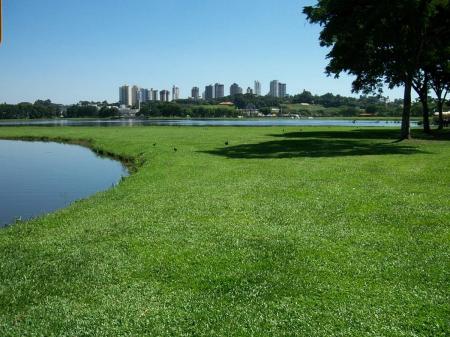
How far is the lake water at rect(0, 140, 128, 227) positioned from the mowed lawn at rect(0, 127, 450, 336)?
3.38 metres

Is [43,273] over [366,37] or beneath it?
beneath

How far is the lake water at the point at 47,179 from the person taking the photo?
18812mm

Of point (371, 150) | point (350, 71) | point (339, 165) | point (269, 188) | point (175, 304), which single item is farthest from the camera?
point (350, 71)

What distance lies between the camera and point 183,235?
10992mm

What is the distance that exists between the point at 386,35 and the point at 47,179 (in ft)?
Answer: 92.2

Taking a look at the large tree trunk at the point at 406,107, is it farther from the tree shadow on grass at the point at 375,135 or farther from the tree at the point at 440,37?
the tree at the point at 440,37

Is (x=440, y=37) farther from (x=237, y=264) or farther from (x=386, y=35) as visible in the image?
(x=237, y=264)

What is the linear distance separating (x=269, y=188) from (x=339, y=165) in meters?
7.81

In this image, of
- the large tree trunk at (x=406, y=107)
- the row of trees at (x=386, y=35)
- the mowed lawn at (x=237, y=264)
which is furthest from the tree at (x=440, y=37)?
the mowed lawn at (x=237, y=264)

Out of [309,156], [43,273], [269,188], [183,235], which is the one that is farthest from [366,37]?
[43,273]

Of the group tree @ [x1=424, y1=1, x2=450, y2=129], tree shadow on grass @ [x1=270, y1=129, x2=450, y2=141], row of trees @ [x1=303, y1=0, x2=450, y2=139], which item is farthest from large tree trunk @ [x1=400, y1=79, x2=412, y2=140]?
tree @ [x1=424, y1=1, x2=450, y2=129]

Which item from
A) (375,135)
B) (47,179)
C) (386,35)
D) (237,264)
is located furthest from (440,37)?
(237,264)

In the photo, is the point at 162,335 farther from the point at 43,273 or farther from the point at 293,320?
the point at 43,273

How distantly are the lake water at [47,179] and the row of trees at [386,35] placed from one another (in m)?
21.2
